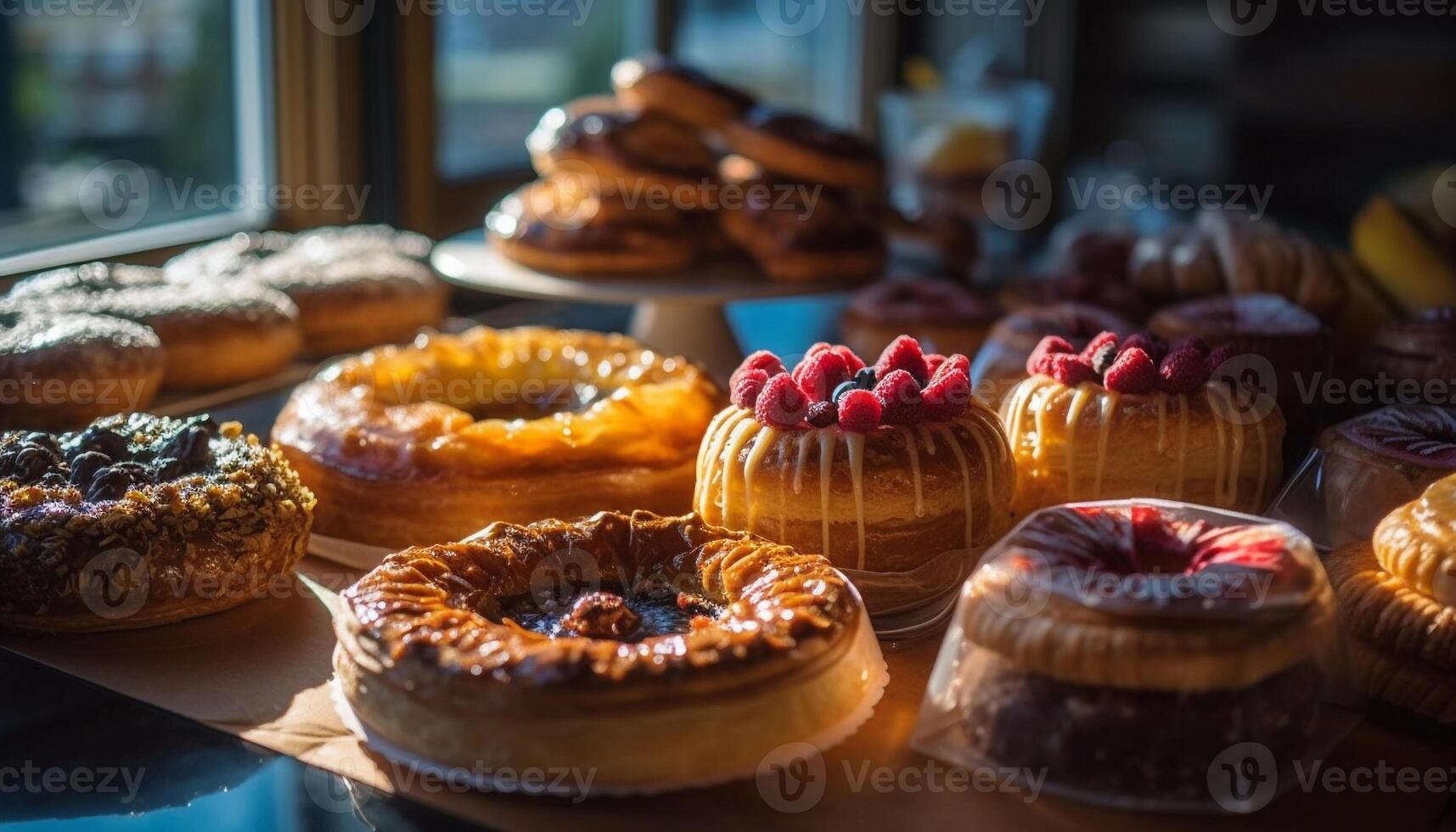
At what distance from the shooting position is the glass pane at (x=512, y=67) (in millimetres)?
Result: 2996

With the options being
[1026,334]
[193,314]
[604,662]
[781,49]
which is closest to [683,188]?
[1026,334]

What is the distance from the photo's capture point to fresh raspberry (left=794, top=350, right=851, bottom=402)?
1606 mm

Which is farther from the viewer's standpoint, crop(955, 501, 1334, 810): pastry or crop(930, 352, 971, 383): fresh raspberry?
crop(930, 352, 971, 383): fresh raspberry

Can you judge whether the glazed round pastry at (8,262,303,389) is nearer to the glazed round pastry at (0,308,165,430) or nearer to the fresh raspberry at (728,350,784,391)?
the glazed round pastry at (0,308,165,430)

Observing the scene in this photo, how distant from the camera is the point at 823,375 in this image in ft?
5.29

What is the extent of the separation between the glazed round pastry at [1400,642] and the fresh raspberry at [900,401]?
464 millimetres

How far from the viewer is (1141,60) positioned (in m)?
4.70

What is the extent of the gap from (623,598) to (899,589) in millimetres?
320

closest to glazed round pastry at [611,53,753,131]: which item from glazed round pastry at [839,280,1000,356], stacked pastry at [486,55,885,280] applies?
stacked pastry at [486,55,885,280]

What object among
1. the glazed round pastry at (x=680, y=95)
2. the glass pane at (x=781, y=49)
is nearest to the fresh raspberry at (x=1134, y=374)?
the glazed round pastry at (x=680, y=95)

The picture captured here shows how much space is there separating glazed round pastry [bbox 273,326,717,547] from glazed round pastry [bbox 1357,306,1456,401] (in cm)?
97

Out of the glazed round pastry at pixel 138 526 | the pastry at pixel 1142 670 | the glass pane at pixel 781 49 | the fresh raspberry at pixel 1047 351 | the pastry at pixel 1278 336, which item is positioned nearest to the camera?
the pastry at pixel 1142 670

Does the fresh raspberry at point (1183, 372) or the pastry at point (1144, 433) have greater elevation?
the fresh raspberry at point (1183, 372)

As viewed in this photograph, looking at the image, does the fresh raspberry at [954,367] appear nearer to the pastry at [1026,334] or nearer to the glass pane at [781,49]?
the pastry at [1026,334]
